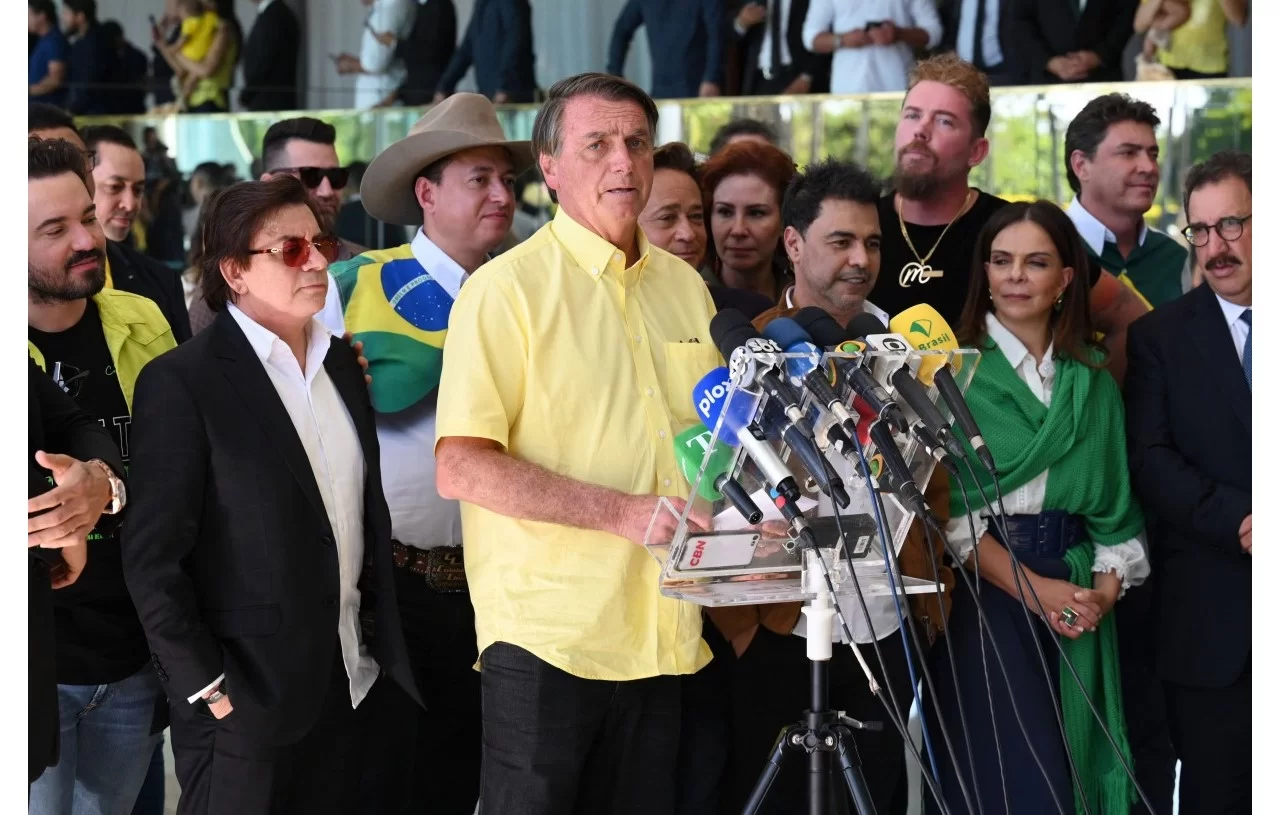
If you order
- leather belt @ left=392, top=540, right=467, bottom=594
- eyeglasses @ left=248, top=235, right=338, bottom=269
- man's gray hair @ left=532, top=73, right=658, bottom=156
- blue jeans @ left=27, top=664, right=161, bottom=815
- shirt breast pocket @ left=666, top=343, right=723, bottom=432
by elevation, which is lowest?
blue jeans @ left=27, top=664, right=161, bottom=815

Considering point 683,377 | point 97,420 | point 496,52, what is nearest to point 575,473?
point 683,377

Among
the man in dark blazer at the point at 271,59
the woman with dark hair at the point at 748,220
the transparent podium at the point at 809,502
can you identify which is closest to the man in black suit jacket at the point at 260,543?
the transparent podium at the point at 809,502

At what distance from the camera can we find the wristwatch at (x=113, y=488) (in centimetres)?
235

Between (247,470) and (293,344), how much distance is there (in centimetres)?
30

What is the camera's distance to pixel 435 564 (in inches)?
123

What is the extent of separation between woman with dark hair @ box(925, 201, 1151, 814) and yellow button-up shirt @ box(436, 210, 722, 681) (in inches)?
35.3

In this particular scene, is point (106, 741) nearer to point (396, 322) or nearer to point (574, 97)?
point (396, 322)

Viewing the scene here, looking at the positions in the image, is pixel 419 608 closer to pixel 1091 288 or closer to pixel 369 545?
pixel 369 545

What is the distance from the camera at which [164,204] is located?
726 centimetres

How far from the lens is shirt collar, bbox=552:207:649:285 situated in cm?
257

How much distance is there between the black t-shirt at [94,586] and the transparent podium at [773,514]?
113 cm

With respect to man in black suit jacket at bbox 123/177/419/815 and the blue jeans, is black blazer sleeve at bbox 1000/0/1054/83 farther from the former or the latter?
the blue jeans

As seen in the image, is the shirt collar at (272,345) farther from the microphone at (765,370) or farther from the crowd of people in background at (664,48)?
the crowd of people in background at (664,48)

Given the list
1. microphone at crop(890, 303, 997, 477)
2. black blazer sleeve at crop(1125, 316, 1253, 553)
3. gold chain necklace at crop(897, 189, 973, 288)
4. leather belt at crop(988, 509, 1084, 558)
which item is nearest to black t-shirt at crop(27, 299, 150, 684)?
microphone at crop(890, 303, 997, 477)
